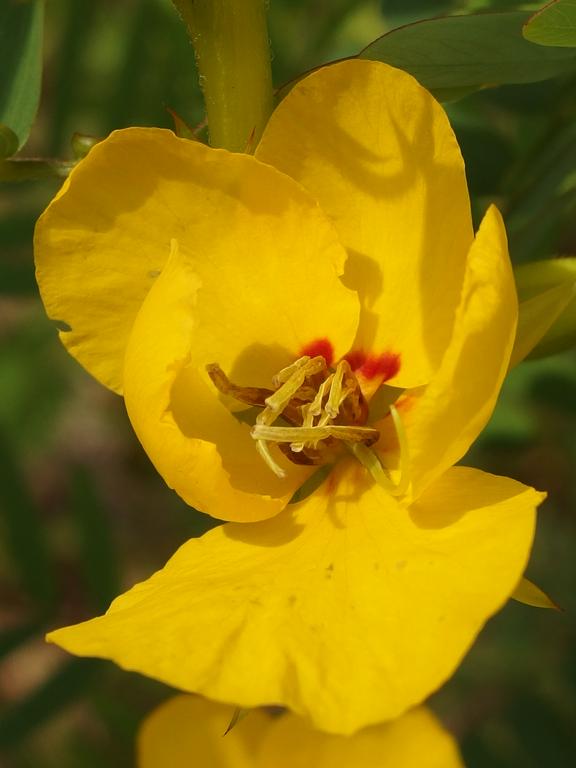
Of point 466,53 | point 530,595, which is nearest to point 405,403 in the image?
point 530,595

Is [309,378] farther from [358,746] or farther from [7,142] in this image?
[358,746]

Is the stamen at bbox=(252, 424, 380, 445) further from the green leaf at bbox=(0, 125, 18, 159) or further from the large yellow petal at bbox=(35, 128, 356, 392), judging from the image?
the green leaf at bbox=(0, 125, 18, 159)

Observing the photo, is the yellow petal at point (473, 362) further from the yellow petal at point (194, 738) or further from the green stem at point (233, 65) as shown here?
the yellow petal at point (194, 738)

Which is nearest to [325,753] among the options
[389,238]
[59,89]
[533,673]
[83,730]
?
[533,673]

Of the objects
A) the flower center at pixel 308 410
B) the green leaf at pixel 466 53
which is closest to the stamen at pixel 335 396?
the flower center at pixel 308 410

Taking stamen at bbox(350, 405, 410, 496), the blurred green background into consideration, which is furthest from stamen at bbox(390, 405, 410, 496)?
the blurred green background

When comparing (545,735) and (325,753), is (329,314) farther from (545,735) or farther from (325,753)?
(545,735)

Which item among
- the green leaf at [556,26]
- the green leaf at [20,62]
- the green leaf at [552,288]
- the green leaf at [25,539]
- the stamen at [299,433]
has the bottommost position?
the green leaf at [25,539]
